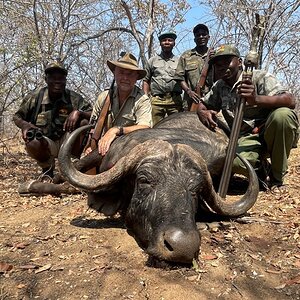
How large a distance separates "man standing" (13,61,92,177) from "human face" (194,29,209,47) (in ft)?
7.90

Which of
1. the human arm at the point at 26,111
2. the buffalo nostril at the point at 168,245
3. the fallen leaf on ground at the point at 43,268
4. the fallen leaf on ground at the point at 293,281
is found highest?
the human arm at the point at 26,111

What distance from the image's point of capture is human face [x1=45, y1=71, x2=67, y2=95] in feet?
21.4

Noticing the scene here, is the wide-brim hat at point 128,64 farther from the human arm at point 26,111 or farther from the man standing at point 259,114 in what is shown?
the human arm at point 26,111

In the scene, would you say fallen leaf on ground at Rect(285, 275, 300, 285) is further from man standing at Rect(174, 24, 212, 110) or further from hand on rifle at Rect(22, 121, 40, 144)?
man standing at Rect(174, 24, 212, 110)

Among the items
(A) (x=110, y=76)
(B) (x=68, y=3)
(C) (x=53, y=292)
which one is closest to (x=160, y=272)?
(C) (x=53, y=292)

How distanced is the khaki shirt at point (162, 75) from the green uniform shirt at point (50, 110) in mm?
1745

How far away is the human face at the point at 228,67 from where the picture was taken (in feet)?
17.0

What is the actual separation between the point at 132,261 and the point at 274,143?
2806 mm

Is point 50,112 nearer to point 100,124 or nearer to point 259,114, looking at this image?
point 100,124

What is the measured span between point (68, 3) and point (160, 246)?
10.00 meters

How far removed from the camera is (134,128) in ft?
16.6

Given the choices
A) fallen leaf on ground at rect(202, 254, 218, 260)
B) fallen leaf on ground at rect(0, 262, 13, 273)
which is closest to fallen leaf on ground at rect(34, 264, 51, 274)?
fallen leaf on ground at rect(0, 262, 13, 273)

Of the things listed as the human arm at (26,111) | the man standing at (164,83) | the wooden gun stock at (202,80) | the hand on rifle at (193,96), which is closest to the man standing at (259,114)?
the hand on rifle at (193,96)

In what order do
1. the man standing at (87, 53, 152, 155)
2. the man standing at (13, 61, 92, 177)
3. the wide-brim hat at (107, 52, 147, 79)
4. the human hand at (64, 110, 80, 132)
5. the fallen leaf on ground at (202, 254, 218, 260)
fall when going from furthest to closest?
the man standing at (13, 61, 92, 177), the human hand at (64, 110, 80, 132), the man standing at (87, 53, 152, 155), the wide-brim hat at (107, 52, 147, 79), the fallen leaf on ground at (202, 254, 218, 260)
